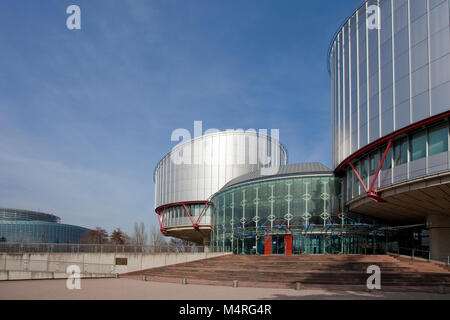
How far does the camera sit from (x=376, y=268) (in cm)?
2417

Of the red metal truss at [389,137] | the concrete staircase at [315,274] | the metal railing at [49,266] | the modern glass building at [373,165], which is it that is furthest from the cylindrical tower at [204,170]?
the metal railing at [49,266]

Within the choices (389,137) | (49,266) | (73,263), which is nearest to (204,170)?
(73,263)

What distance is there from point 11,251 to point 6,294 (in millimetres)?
12848

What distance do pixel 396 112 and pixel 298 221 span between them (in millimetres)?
14590

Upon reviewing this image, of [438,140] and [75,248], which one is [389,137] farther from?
[75,248]

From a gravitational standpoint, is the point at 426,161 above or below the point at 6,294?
above

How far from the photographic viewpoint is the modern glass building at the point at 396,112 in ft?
77.9

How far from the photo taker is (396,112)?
86.7 ft

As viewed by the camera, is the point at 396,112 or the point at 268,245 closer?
the point at 396,112

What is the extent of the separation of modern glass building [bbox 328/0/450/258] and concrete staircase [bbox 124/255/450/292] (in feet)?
16.2

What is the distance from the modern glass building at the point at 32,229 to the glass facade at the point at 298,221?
10652cm

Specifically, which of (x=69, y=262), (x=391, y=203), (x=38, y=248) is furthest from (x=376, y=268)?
(x=38, y=248)
